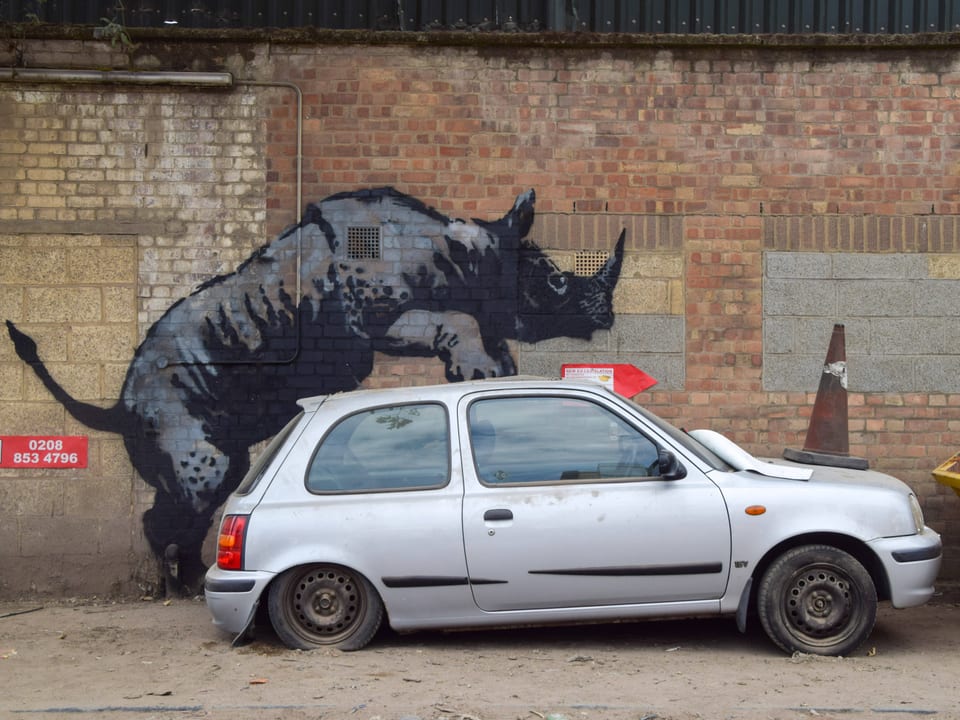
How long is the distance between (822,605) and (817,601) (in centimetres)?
4

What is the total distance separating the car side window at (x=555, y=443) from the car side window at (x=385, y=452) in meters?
0.22

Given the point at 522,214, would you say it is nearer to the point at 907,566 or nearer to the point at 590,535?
the point at 590,535

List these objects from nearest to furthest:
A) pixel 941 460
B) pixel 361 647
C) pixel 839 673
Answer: pixel 839 673
pixel 361 647
pixel 941 460

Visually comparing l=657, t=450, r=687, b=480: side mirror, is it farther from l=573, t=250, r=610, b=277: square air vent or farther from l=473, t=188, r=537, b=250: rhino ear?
l=473, t=188, r=537, b=250: rhino ear

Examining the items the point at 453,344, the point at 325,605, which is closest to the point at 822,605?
the point at 325,605


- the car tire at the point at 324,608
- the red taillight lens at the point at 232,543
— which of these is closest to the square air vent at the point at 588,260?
the car tire at the point at 324,608

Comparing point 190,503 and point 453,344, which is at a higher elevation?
point 453,344

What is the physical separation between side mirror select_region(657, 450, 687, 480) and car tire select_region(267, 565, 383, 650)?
5.61ft

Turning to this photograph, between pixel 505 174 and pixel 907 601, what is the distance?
419 cm

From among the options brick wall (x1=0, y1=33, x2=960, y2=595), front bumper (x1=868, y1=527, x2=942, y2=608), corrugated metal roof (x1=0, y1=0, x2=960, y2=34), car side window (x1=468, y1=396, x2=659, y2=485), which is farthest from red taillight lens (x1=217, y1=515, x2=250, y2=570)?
corrugated metal roof (x1=0, y1=0, x2=960, y2=34)

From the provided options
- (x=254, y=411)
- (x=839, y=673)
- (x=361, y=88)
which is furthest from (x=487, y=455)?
(x=361, y=88)

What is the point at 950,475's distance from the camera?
7.45 meters

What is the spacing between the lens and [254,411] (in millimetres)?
8688

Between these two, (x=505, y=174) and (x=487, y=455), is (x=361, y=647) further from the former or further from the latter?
(x=505, y=174)
